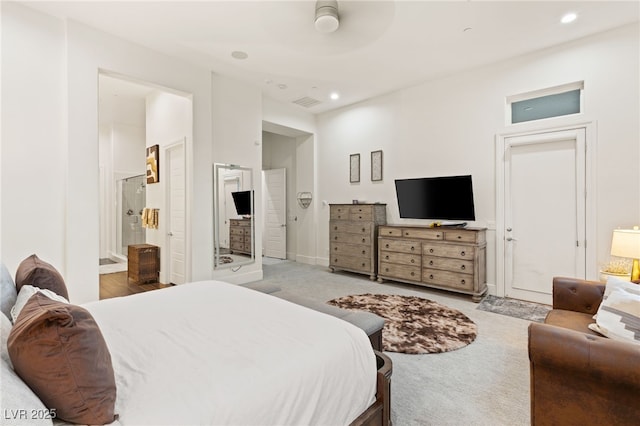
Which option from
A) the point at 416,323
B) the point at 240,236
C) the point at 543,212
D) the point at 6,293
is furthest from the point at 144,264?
the point at 543,212

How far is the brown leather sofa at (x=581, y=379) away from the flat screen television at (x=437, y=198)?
10.4ft

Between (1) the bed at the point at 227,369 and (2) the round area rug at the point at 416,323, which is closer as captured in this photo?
(1) the bed at the point at 227,369

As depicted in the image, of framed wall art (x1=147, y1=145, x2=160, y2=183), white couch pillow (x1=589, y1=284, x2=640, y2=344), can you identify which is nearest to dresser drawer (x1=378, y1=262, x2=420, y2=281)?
white couch pillow (x1=589, y1=284, x2=640, y2=344)

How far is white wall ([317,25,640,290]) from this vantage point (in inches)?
139

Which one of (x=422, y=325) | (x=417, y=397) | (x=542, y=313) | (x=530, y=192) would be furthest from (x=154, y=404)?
(x=530, y=192)

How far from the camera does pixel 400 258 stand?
16.2 ft

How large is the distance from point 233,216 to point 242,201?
29 cm

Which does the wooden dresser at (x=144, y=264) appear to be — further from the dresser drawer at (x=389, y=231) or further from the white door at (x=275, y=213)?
the dresser drawer at (x=389, y=231)

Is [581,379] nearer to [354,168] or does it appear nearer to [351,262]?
[351,262]

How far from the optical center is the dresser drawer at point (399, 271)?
4.75 metres

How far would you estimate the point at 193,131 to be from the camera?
4426 millimetres

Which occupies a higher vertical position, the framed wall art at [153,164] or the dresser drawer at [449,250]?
the framed wall art at [153,164]

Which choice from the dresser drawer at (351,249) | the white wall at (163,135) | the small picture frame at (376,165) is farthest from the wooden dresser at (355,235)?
the white wall at (163,135)

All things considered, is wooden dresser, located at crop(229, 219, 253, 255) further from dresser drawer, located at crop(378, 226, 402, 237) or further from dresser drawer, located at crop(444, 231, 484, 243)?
dresser drawer, located at crop(444, 231, 484, 243)
